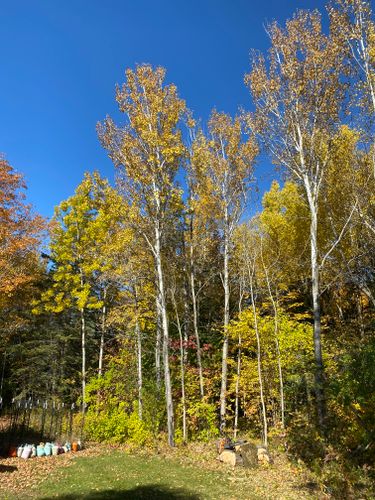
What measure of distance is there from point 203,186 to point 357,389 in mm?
10396

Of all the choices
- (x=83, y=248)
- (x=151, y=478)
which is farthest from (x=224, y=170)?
(x=151, y=478)

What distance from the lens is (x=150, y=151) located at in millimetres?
13617

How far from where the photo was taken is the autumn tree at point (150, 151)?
44.1ft

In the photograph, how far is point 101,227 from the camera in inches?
649

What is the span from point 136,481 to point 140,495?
118cm

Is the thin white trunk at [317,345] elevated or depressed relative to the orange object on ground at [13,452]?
elevated

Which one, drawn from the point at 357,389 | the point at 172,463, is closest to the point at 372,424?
the point at 357,389

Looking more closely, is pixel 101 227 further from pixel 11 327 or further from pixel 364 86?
pixel 364 86

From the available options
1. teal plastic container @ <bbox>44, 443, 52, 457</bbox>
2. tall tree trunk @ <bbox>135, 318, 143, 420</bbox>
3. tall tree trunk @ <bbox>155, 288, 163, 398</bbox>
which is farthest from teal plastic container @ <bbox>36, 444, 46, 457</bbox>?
tall tree trunk @ <bbox>155, 288, 163, 398</bbox>

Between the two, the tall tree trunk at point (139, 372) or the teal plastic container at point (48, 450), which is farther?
the tall tree trunk at point (139, 372)

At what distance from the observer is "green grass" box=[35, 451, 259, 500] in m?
7.38

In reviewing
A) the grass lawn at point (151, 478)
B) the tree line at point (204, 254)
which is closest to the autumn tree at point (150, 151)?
the tree line at point (204, 254)

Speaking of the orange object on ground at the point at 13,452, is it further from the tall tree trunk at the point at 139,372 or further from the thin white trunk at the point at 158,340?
the thin white trunk at the point at 158,340

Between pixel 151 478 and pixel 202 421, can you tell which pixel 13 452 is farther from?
pixel 202 421
